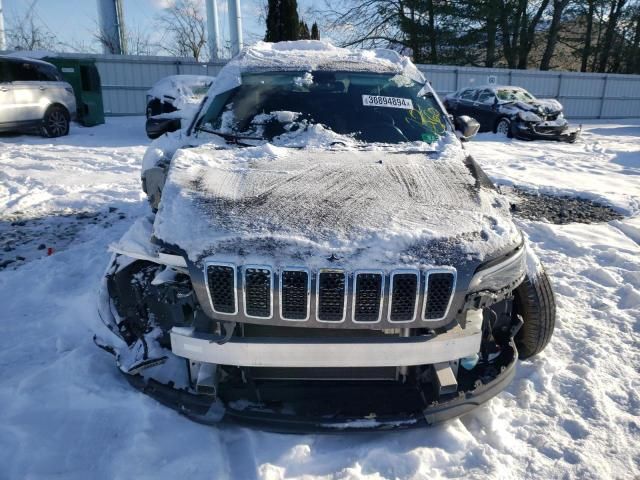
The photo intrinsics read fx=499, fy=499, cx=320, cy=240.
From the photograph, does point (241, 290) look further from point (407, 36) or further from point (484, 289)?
point (407, 36)

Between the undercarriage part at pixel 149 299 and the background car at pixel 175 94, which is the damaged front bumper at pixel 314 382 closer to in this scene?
the undercarriage part at pixel 149 299

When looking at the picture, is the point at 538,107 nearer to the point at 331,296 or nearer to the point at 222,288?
the point at 331,296

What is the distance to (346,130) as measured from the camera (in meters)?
3.47

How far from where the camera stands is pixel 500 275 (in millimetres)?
2227

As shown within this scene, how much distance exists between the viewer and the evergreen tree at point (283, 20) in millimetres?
15273

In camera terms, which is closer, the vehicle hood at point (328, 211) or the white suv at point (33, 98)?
the vehicle hood at point (328, 211)

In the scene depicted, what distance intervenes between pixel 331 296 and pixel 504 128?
534 inches

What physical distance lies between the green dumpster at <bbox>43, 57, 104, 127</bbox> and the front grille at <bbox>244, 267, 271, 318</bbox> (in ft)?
43.9

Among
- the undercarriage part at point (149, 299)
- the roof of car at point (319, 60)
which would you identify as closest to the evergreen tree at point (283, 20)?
the roof of car at point (319, 60)

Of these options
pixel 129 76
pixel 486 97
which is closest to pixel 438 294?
pixel 486 97

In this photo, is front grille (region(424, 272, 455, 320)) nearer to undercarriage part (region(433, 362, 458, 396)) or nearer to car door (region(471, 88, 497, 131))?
undercarriage part (region(433, 362, 458, 396))

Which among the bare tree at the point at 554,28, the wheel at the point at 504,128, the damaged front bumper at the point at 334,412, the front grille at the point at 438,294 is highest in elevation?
the bare tree at the point at 554,28

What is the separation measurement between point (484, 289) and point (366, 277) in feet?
1.86

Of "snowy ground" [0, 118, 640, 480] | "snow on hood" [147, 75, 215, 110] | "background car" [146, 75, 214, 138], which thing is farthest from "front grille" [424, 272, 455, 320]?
"snow on hood" [147, 75, 215, 110]
